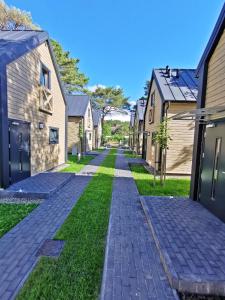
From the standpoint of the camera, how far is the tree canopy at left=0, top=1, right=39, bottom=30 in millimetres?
19891

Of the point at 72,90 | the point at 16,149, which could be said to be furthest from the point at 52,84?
the point at 72,90

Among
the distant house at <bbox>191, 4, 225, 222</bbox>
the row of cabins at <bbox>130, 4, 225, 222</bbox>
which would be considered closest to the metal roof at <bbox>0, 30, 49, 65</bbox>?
the row of cabins at <bbox>130, 4, 225, 222</bbox>

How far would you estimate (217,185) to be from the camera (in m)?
5.08

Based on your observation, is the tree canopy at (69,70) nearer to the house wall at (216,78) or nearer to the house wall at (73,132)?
the house wall at (73,132)

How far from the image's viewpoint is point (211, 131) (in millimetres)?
5602

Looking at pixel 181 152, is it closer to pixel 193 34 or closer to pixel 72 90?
pixel 193 34

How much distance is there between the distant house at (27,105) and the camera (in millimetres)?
6781

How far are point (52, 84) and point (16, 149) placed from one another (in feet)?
18.4

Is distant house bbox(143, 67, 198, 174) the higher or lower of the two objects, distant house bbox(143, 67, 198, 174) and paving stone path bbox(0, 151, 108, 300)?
the higher

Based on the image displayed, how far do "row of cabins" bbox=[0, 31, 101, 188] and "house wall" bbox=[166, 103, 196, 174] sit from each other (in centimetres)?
677

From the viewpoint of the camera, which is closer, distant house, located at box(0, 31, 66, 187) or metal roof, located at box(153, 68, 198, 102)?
distant house, located at box(0, 31, 66, 187)

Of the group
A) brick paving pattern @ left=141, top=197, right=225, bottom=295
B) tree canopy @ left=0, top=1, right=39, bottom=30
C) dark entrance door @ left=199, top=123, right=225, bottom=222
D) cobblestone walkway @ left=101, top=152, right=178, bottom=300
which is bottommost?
cobblestone walkway @ left=101, top=152, right=178, bottom=300

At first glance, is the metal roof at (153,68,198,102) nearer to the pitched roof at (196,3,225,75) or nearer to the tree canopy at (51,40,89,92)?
the pitched roof at (196,3,225,75)

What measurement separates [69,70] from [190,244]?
30.5 metres
